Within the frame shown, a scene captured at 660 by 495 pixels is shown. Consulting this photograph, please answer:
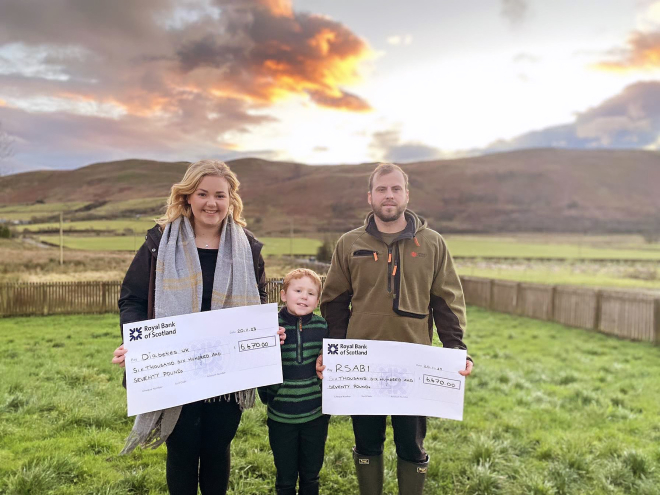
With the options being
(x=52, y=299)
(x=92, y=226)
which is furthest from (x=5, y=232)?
(x=92, y=226)

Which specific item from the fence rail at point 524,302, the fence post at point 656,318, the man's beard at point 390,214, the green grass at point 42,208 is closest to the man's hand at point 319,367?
the man's beard at point 390,214

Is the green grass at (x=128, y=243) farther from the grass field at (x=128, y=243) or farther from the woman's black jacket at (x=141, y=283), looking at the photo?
the woman's black jacket at (x=141, y=283)

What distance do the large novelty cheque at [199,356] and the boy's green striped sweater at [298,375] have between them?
119 millimetres

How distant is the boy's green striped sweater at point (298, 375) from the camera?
2.48 m

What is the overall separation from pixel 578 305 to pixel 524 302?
2.39 m

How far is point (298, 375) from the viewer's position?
8.32ft

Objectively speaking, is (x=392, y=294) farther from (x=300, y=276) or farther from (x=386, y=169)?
(x=386, y=169)

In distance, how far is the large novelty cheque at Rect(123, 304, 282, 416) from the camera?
7.16ft

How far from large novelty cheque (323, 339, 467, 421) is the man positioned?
0.39 feet

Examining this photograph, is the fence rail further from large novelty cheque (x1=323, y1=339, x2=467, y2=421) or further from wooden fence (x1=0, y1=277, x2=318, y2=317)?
large novelty cheque (x1=323, y1=339, x2=467, y2=421)

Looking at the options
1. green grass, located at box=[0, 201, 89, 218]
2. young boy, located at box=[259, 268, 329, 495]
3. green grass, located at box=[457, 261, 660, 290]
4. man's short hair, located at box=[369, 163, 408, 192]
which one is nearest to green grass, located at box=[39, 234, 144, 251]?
green grass, located at box=[0, 201, 89, 218]

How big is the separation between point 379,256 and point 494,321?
13363 millimetres

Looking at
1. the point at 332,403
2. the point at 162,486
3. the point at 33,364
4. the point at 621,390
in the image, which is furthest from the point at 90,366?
the point at 621,390

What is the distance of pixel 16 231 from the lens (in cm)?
1026
